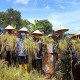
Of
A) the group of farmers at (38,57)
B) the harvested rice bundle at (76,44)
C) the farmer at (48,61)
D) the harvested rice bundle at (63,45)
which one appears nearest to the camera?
the harvested rice bundle at (76,44)

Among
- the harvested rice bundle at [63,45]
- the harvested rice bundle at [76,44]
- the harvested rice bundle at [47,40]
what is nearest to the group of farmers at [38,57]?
the harvested rice bundle at [47,40]

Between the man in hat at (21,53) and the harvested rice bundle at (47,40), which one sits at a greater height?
the harvested rice bundle at (47,40)

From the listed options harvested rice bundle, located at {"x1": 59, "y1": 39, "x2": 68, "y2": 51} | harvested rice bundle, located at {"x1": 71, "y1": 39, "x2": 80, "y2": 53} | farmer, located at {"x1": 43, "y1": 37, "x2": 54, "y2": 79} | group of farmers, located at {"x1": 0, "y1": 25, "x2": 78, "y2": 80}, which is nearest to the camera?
harvested rice bundle, located at {"x1": 71, "y1": 39, "x2": 80, "y2": 53}

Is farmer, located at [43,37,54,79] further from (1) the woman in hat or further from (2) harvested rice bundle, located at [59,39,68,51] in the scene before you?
(1) the woman in hat

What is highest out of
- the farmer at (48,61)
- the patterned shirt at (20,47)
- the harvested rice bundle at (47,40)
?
the harvested rice bundle at (47,40)

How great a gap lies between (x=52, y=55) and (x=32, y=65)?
33.7 inches

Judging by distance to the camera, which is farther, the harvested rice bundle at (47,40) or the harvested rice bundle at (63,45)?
the harvested rice bundle at (47,40)

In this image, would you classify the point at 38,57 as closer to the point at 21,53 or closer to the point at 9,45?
the point at 21,53

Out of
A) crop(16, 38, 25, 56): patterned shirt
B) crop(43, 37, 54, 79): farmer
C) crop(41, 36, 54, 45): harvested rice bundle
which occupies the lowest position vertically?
crop(43, 37, 54, 79): farmer

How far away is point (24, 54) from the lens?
10.8 meters

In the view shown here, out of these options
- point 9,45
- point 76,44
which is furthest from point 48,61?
point 9,45

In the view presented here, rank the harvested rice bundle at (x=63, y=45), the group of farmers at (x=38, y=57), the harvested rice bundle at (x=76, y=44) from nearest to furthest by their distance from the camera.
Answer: the harvested rice bundle at (x=76, y=44), the harvested rice bundle at (x=63, y=45), the group of farmers at (x=38, y=57)

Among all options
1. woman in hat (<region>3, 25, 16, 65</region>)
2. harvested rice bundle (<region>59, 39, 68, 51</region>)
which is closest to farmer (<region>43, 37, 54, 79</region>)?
harvested rice bundle (<region>59, 39, 68, 51</region>)

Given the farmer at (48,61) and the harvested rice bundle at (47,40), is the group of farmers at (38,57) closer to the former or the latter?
the farmer at (48,61)
